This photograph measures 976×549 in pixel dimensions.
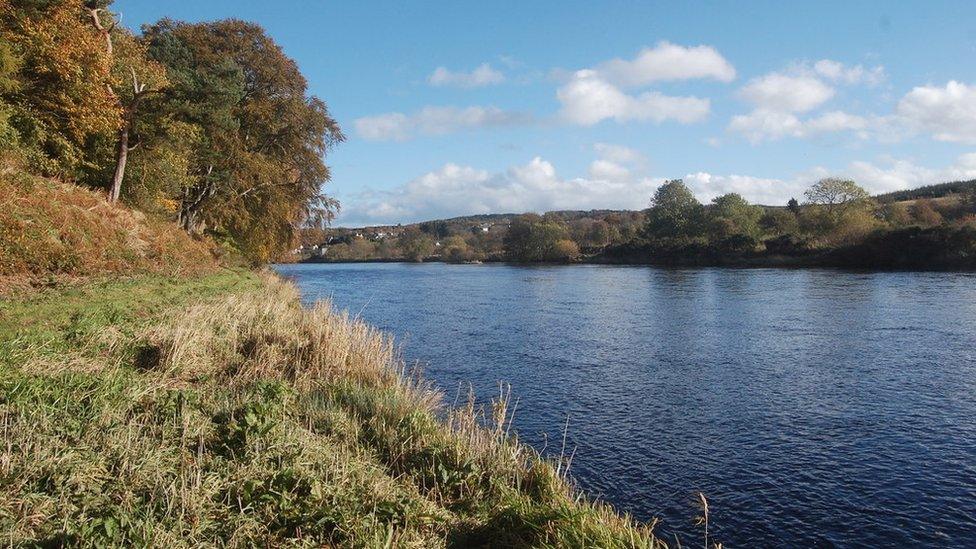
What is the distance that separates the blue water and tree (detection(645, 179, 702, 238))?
75.8 m

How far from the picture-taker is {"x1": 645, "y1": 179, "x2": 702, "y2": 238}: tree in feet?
357

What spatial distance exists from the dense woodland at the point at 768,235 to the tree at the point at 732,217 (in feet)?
0.59

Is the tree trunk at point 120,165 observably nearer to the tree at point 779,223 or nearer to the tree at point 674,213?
the tree at point 779,223

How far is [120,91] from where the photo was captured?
25.9 metres

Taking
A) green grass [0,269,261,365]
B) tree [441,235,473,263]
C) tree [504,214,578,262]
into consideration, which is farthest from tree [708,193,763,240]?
green grass [0,269,261,365]

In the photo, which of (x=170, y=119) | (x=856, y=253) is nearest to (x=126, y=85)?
(x=170, y=119)

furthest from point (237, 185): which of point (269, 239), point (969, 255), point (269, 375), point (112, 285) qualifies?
point (969, 255)

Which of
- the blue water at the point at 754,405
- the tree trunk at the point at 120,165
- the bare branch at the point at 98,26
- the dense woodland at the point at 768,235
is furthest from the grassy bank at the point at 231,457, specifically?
the dense woodland at the point at 768,235

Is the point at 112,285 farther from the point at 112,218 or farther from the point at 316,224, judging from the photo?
the point at 316,224

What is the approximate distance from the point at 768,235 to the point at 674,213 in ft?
81.3

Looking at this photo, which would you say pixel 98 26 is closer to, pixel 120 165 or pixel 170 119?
pixel 170 119

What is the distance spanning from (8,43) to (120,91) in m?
7.15

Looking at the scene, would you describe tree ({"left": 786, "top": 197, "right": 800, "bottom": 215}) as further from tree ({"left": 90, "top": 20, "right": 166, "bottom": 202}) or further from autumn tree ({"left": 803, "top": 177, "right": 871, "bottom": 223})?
tree ({"left": 90, "top": 20, "right": 166, "bottom": 202})

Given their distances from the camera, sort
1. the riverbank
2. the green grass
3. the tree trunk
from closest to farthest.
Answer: the green grass
the tree trunk
the riverbank
